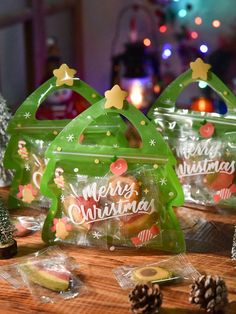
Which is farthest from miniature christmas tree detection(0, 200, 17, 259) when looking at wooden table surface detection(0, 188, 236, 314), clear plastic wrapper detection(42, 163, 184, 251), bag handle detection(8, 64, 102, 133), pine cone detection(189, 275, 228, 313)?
pine cone detection(189, 275, 228, 313)

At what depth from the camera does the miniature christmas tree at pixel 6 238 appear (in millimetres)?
1063

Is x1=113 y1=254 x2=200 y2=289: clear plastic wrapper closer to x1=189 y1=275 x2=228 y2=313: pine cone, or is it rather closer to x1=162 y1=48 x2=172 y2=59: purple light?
x1=189 y1=275 x2=228 y2=313: pine cone

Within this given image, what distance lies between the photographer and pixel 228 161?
1239 millimetres

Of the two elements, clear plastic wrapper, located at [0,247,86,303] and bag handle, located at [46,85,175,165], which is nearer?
clear plastic wrapper, located at [0,247,86,303]

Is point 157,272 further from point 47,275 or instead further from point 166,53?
point 166,53

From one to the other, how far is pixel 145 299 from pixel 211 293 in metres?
0.10

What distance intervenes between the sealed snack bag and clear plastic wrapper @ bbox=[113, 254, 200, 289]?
9.6 inches

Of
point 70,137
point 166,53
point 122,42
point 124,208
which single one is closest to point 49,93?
point 70,137

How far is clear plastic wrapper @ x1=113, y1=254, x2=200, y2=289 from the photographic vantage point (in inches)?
38.7

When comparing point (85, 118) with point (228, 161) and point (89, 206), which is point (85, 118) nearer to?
point (89, 206)

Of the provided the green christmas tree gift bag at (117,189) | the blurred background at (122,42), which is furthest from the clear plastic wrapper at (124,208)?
the blurred background at (122,42)

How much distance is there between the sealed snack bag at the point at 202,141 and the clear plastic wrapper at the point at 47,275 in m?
0.35

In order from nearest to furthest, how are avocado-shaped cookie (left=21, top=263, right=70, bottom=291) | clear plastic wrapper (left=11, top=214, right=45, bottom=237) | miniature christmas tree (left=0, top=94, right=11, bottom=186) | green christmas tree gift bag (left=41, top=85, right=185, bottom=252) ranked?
avocado-shaped cookie (left=21, top=263, right=70, bottom=291) → green christmas tree gift bag (left=41, top=85, right=185, bottom=252) → clear plastic wrapper (left=11, top=214, right=45, bottom=237) → miniature christmas tree (left=0, top=94, right=11, bottom=186)

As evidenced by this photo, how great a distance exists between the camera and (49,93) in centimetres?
125
